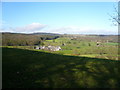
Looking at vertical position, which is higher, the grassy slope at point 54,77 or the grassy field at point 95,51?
the grassy slope at point 54,77

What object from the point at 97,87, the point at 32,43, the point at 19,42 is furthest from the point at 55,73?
the point at 32,43

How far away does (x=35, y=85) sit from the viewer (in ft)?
20.5

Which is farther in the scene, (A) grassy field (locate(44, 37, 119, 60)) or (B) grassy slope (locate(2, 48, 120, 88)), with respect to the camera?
(A) grassy field (locate(44, 37, 119, 60))

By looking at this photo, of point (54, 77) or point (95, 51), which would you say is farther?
point (95, 51)

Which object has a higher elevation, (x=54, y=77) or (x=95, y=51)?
(x=54, y=77)

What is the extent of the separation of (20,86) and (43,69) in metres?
2.55

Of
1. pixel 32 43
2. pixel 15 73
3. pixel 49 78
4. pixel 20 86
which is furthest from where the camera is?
pixel 32 43

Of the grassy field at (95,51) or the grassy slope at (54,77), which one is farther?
the grassy field at (95,51)

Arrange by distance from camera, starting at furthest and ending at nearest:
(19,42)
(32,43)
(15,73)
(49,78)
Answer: (32,43) < (19,42) < (15,73) < (49,78)

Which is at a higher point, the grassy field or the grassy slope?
the grassy slope

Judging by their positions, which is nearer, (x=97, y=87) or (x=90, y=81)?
(x=97, y=87)

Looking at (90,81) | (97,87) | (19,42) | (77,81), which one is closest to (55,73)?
(77,81)

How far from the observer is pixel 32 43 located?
73500 millimetres

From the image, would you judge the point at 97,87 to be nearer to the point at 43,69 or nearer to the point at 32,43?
the point at 43,69
